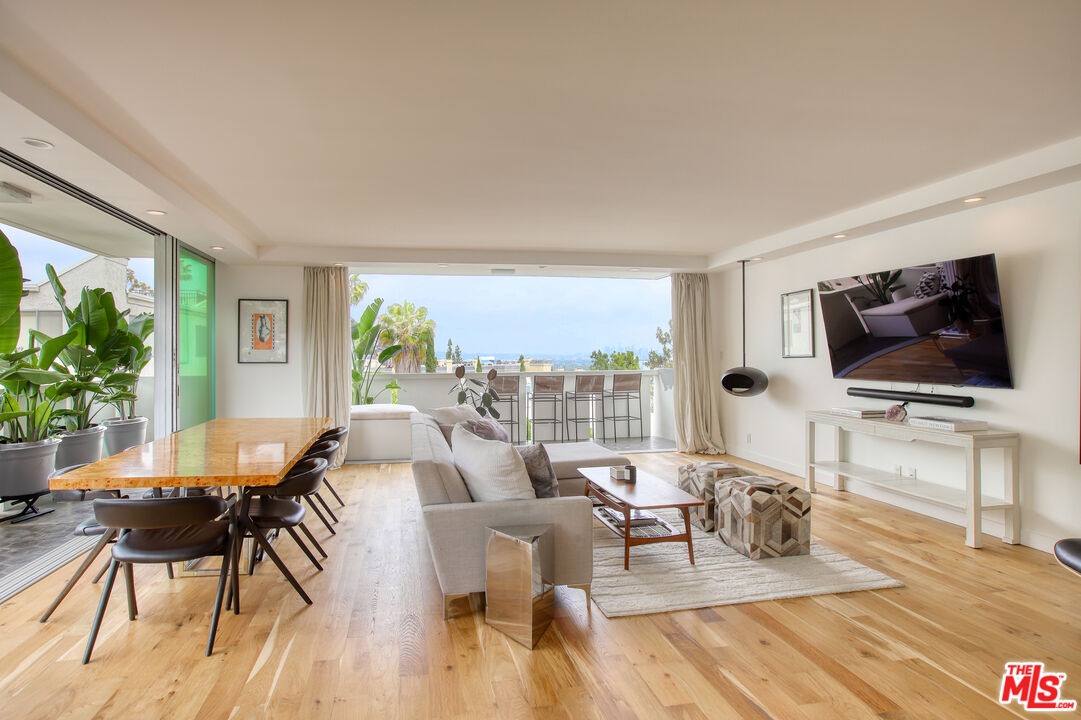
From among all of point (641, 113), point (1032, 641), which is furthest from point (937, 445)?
point (641, 113)

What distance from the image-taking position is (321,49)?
2188 millimetres

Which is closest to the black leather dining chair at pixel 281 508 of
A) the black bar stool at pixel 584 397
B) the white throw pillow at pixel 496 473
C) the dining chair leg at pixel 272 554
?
the dining chair leg at pixel 272 554

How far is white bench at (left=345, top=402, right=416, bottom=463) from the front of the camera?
6703 millimetres

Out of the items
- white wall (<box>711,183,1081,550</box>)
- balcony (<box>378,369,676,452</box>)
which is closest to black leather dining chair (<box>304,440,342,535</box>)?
balcony (<box>378,369,676,452</box>)

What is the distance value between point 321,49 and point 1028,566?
14.9 feet

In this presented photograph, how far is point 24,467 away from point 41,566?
119cm

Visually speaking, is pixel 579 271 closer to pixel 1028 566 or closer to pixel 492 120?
pixel 492 120

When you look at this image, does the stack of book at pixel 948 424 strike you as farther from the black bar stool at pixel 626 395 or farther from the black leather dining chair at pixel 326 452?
the black bar stool at pixel 626 395

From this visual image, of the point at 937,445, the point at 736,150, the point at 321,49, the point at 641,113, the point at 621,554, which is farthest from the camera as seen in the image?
the point at 937,445

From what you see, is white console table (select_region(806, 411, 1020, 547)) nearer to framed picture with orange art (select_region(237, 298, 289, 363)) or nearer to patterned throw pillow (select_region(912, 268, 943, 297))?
patterned throw pillow (select_region(912, 268, 943, 297))

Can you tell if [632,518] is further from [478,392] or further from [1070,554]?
[478,392]

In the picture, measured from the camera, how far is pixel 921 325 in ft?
14.2

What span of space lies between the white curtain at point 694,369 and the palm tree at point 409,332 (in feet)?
12.1

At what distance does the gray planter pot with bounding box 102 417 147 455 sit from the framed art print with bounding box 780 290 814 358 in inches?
244
